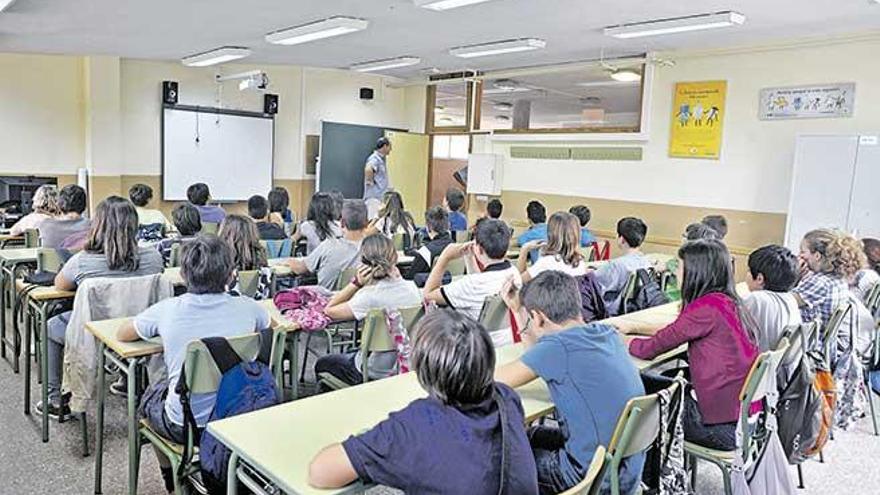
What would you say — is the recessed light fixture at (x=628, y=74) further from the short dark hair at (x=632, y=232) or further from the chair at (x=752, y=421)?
the chair at (x=752, y=421)

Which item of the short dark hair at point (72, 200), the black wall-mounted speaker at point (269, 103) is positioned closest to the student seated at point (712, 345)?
the short dark hair at point (72, 200)

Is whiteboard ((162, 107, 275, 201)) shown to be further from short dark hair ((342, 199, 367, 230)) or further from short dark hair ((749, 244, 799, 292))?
short dark hair ((749, 244, 799, 292))

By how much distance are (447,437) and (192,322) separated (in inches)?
50.6

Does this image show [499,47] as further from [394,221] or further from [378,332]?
[378,332]

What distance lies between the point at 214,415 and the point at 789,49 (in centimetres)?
638

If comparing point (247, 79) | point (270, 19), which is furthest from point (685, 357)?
point (247, 79)

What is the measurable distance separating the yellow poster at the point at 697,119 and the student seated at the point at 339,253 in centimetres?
428

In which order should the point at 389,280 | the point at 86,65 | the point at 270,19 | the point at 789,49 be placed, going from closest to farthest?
1. the point at 389,280
2. the point at 270,19
3. the point at 789,49
4. the point at 86,65

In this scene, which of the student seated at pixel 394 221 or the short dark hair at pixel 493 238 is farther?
the student seated at pixel 394 221

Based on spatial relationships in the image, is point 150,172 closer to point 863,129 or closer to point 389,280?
point 389,280

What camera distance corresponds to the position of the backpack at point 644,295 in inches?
165

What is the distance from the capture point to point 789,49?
248 inches

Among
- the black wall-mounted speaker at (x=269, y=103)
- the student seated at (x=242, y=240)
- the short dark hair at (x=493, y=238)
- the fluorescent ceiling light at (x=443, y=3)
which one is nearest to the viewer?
the short dark hair at (x=493, y=238)

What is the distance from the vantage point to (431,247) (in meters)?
5.09
